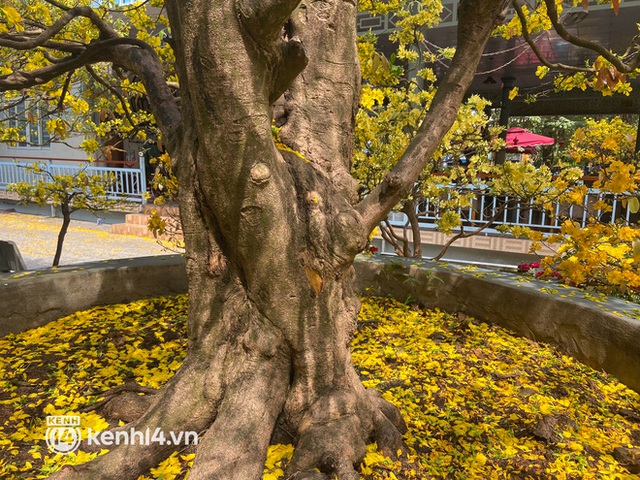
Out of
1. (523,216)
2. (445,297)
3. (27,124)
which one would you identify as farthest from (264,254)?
(27,124)

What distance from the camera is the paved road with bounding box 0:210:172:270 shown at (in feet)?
29.1

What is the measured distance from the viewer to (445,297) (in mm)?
3709

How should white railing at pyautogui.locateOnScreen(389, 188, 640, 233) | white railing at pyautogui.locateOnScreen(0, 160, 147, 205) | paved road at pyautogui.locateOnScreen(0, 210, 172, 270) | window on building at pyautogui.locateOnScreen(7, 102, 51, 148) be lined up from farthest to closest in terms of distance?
white railing at pyautogui.locateOnScreen(0, 160, 147, 205), paved road at pyautogui.locateOnScreen(0, 210, 172, 270), white railing at pyautogui.locateOnScreen(389, 188, 640, 233), window on building at pyautogui.locateOnScreen(7, 102, 51, 148)

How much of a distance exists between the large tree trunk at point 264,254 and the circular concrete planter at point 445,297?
4.79 ft

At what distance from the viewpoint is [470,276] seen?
360cm

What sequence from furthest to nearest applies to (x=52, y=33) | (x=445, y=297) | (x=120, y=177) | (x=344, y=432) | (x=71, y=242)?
(x=120, y=177) → (x=71, y=242) → (x=445, y=297) → (x=52, y=33) → (x=344, y=432)

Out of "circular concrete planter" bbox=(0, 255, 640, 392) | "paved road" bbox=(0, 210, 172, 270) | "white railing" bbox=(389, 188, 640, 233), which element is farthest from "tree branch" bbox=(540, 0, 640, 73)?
"paved road" bbox=(0, 210, 172, 270)

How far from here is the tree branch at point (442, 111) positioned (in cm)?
205

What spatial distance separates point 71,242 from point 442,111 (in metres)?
10.3

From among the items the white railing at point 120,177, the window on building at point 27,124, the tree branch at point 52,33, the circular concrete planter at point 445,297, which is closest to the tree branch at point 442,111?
the circular concrete planter at point 445,297

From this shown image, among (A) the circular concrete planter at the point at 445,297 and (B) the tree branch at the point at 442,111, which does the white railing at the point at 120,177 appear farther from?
(B) the tree branch at the point at 442,111

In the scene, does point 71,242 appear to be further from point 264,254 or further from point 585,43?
point 585,43

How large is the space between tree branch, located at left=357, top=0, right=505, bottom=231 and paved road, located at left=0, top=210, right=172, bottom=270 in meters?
6.99

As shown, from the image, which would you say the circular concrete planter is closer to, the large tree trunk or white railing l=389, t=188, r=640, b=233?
the large tree trunk
